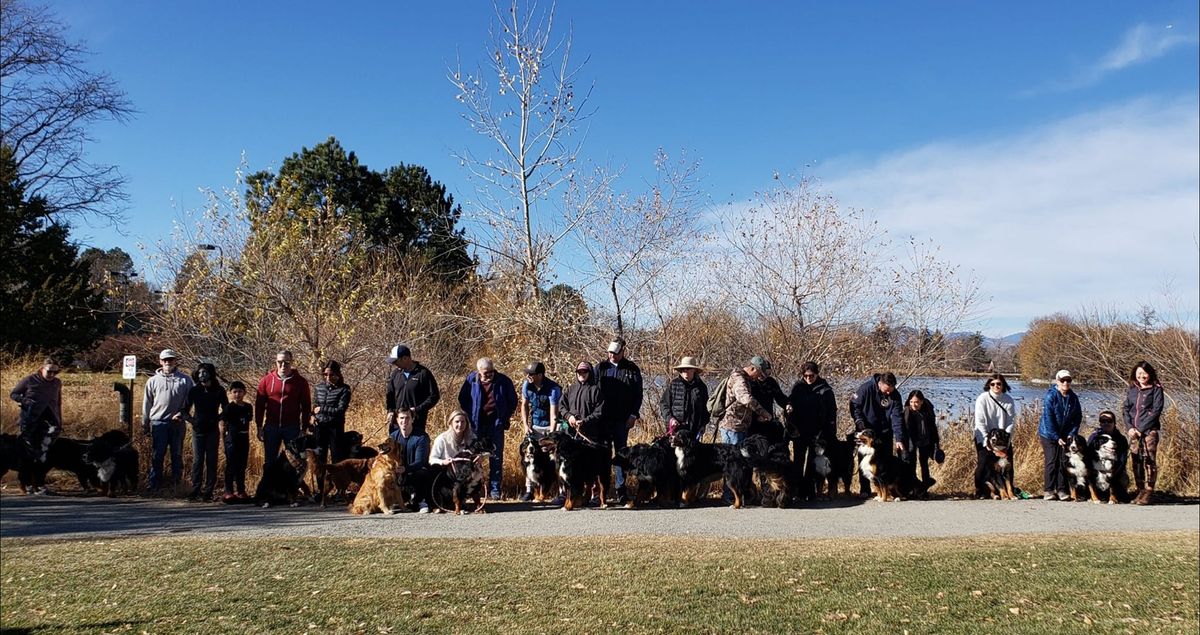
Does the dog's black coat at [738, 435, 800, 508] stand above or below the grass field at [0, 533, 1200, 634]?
above

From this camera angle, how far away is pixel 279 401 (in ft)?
34.2

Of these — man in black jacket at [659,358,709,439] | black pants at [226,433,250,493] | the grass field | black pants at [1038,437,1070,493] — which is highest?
man in black jacket at [659,358,709,439]

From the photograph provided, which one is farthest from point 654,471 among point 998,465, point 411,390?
point 998,465

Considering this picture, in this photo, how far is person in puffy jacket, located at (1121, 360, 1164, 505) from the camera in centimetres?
1040

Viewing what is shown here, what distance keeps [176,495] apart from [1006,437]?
10.6 metres

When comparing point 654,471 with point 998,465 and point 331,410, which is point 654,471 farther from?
point 998,465

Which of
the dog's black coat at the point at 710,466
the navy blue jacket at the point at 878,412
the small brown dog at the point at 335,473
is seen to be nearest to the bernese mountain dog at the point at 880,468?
the navy blue jacket at the point at 878,412

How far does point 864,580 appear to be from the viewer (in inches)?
246

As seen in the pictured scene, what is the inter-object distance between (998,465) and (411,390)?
749 cm

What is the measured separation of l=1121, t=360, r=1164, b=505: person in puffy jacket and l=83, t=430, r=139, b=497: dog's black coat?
12.8 meters

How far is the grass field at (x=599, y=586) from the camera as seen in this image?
5.27 m

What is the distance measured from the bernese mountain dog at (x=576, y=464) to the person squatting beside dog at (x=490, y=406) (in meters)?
1.04

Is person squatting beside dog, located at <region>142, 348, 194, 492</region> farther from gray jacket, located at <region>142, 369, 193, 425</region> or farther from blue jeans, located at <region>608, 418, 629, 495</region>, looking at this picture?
blue jeans, located at <region>608, 418, 629, 495</region>

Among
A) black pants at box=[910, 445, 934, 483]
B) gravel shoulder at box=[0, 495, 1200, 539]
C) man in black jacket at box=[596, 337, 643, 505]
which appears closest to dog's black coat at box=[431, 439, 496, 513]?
gravel shoulder at box=[0, 495, 1200, 539]
